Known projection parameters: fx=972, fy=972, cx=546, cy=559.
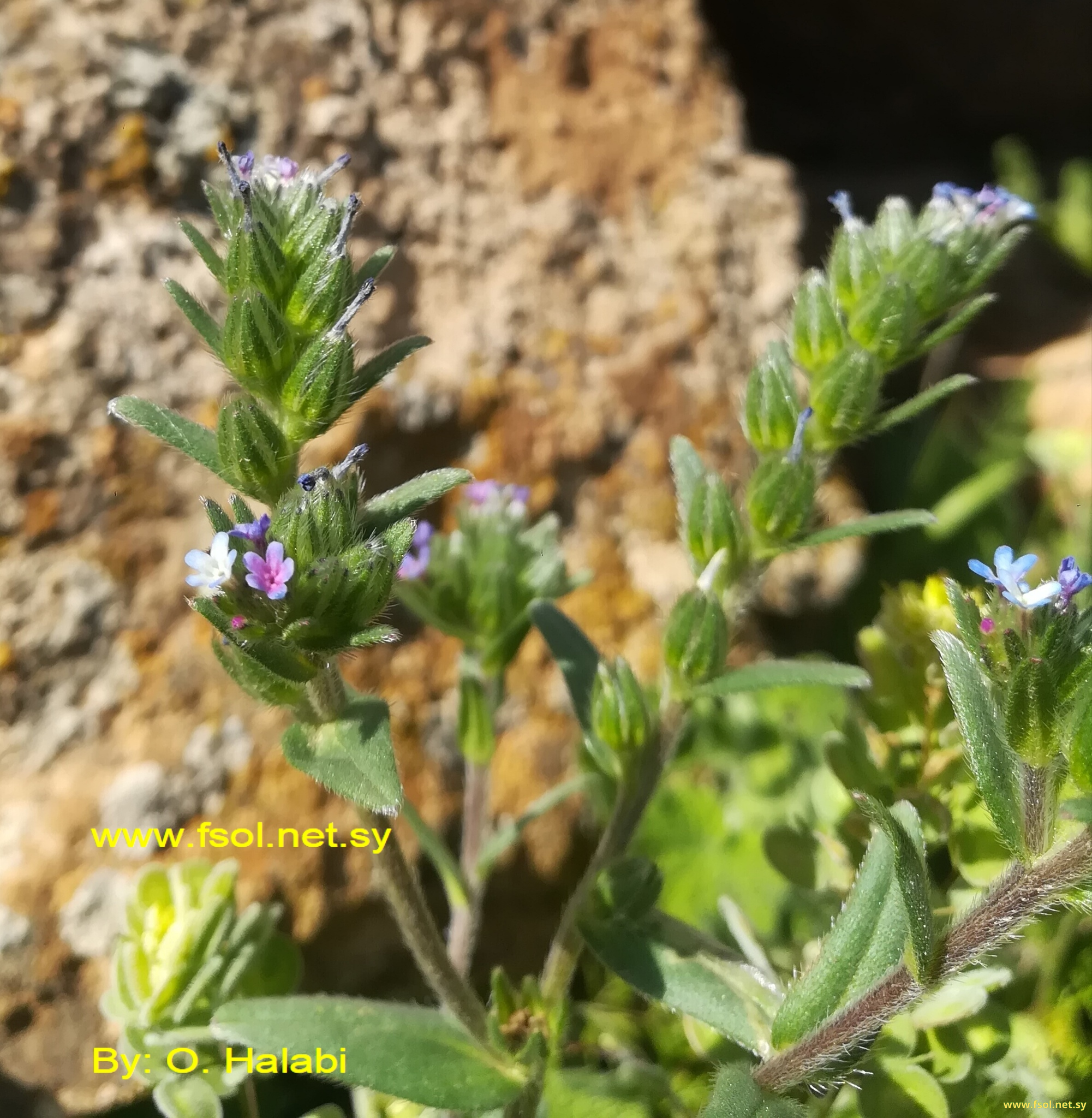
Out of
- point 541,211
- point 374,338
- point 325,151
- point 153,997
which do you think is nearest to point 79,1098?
point 153,997

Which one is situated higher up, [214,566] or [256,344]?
[256,344]

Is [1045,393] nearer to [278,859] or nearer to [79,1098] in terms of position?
[278,859]

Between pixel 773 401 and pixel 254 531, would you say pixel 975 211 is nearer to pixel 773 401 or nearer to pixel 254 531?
pixel 773 401

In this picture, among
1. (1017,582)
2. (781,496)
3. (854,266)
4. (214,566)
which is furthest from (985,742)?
(214,566)

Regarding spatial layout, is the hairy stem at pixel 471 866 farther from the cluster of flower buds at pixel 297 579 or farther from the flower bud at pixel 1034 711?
the flower bud at pixel 1034 711

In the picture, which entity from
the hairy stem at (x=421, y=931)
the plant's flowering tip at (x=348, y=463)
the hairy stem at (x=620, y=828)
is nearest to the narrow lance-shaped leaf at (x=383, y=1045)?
the hairy stem at (x=421, y=931)

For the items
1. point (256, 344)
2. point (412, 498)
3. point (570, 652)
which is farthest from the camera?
point (570, 652)

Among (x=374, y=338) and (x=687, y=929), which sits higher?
(x=374, y=338)
